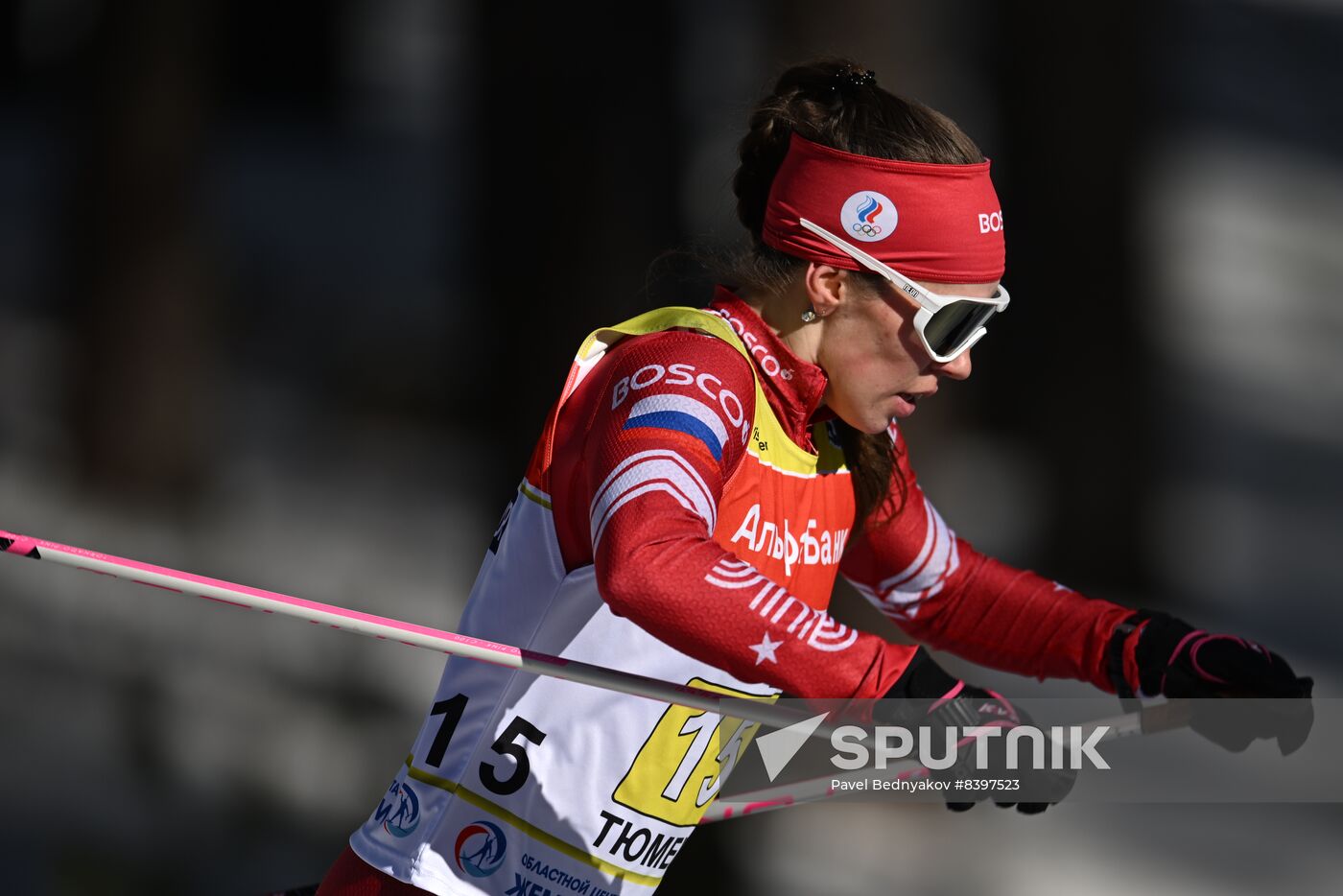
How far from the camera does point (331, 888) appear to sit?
207 centimetres

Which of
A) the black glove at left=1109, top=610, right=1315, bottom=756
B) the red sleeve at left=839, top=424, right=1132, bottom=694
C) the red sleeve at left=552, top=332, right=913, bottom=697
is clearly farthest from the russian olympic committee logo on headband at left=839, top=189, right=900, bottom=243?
the black glove at left=1109, top=610, right=1315, bottom=756

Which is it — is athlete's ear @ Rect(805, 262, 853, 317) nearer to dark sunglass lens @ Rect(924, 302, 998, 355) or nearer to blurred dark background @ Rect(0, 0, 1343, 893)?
dark sunglass lens @ Rect(924, 302, 998, 355)

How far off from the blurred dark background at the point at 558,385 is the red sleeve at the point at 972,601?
1852mm

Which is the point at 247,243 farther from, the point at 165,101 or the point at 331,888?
the point at 331,888

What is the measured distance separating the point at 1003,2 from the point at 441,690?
13.9ft

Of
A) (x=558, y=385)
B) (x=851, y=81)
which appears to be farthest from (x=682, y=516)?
(x=558, y=385)

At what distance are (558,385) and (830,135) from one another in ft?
9.87

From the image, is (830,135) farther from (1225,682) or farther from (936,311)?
(1225,682)

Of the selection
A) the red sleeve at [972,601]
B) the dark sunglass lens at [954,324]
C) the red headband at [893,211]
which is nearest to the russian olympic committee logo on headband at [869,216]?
the red headband at [893,211]

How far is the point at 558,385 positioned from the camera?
4.96 metres

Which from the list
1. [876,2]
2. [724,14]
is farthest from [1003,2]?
[724,14]

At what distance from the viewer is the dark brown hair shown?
6.61 ft

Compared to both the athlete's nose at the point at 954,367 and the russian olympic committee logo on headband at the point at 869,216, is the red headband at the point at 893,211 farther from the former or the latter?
the athlete's nose at the point at 954,367

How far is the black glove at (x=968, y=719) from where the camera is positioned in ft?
5.94
